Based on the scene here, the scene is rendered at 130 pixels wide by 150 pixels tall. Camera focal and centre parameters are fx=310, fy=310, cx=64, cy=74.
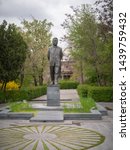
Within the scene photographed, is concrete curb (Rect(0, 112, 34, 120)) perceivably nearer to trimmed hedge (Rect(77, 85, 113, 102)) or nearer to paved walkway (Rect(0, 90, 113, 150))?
paved walkway (Rect(0, 90, 113, 150))

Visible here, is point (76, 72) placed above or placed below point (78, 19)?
below

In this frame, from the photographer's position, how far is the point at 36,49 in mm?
12930

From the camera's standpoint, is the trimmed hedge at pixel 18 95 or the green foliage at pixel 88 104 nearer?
the green foliage at pixel 88 104

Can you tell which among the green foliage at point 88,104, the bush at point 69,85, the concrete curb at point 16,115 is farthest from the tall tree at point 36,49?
the bush at point 69,85

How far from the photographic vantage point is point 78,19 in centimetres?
1242

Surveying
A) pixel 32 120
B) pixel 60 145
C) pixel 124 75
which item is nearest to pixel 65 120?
pixel 32 120

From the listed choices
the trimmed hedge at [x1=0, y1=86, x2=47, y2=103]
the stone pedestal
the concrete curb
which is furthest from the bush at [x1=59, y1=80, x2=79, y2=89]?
the concrete curb

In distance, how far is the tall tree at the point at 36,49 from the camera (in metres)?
10.3

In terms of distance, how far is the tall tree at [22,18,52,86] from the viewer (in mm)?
10297

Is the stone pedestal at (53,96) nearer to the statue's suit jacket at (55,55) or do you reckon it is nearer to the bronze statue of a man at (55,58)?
the bronze statue of a man at (55,58)

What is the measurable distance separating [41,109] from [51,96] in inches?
24.4

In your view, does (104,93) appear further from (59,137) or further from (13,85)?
(13,85)

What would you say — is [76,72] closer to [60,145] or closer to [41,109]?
[41,109]

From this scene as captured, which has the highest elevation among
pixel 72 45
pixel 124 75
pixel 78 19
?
pixel 78 19
